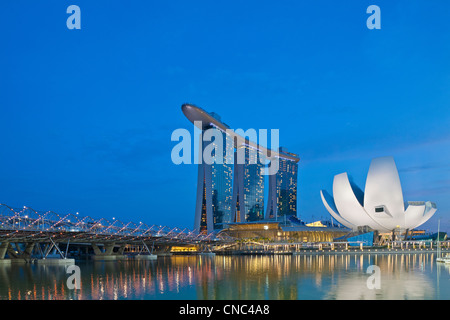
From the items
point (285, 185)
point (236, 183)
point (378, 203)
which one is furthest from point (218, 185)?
point (378, 203)

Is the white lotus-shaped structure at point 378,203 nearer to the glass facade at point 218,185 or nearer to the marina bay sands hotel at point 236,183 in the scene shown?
the marina bay sands hotel at point 236,183

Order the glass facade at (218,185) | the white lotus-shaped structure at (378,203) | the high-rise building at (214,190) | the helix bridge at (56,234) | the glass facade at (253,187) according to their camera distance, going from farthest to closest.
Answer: the glass facade at (253,187), the glass facade at (218,185), the high-rise building at (214,190), the white lotus-shaped structure at (378,203), the helix bridge at (56,234)

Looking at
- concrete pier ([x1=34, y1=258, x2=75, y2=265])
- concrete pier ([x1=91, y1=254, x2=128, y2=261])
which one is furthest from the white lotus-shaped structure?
concrete pier ([x1=34, y1=258, x2=75, y2=265])

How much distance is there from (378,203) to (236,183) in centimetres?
4789

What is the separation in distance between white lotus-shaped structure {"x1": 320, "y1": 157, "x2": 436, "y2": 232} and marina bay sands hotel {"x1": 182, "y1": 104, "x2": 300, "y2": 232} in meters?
20.9

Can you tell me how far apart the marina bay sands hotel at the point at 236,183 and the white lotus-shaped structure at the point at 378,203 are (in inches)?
824

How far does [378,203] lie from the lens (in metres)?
70.9

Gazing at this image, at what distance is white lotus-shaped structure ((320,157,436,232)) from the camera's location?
225ft

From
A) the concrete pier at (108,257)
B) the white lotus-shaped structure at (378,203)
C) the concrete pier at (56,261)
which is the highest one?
the white lotus-shaped structure at (378,203)

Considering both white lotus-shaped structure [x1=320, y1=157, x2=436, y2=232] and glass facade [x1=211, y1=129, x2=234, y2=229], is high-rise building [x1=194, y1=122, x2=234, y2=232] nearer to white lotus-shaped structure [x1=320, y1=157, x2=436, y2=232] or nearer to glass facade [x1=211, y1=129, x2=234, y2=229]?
glass facade [x1=211, y1=129, x2=234, y2=229]

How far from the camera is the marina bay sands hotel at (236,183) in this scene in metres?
100

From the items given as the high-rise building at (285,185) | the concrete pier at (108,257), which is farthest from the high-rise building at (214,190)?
the concrete pier at (108,257)

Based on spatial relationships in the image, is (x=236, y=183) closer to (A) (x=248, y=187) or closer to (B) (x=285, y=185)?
(A) (x=248, y=187)
